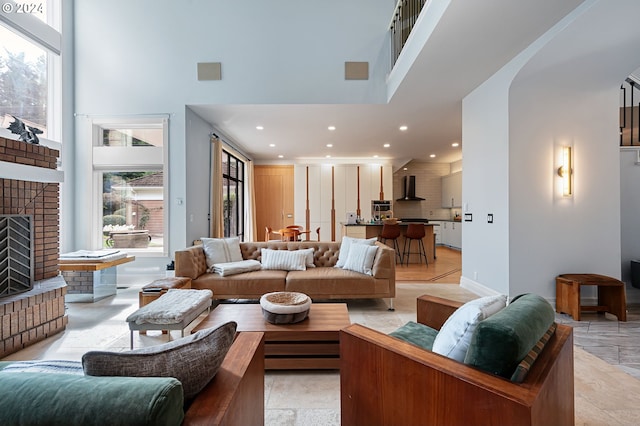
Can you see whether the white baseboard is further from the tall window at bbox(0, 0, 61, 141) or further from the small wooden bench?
the tall window at bbox(0, 0, 61, 141)

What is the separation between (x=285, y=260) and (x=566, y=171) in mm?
3732

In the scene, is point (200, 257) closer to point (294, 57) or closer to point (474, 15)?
point (294, 57)

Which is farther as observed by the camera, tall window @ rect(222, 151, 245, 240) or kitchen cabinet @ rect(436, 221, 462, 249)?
kitchen cabinet @ rect(436, 221, 462, 249)

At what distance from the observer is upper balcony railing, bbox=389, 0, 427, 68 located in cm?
398

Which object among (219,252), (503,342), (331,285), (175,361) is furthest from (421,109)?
(175,361)

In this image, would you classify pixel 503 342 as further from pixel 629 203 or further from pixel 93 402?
pixel 629 203

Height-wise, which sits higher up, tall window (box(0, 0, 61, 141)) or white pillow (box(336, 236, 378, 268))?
tall window (box(0, 0, 61, 141))

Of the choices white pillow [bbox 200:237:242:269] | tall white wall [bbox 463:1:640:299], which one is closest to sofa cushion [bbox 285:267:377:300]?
white pillow [bbox 200:237:242:269]

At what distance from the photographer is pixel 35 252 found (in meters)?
3.04

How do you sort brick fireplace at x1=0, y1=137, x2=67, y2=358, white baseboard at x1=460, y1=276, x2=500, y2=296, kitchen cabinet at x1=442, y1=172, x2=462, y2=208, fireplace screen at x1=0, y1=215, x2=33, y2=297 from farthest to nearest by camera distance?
1. kitchen cabinet at x1=442, y1=172, x2=462, y2=208
2. white baseboard at x1=460, y1=276, x2=500, y2=296
3. fireplace screen at x1=0, y1=215, x2=33, y2=297
4. brick fireplace at x1=0, y1=137, x2=67, y2=358

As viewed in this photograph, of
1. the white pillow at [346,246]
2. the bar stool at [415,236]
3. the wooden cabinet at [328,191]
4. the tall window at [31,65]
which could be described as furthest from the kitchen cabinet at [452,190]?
the tall window at [31,65]

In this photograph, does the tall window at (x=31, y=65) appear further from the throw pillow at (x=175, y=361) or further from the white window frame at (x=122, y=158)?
the throw pillow at (x=175, y=361)

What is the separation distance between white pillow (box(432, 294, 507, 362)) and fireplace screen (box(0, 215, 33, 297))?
3777mm

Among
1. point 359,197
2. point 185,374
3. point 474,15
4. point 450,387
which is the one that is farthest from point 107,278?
point 359,197
